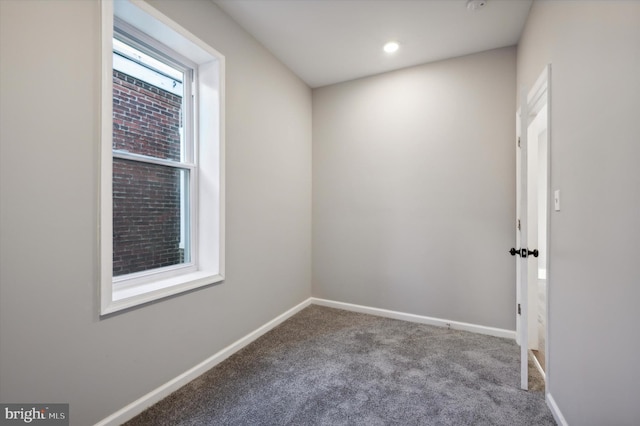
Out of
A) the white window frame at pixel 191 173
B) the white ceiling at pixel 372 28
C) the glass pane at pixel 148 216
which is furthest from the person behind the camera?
the white ceiling at pixel 372 28

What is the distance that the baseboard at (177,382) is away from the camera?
158 cm

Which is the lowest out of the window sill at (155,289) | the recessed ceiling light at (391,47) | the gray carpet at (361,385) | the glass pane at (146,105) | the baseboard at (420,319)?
the gray carpet at (361,385)

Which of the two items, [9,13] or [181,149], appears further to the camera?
[181,149]

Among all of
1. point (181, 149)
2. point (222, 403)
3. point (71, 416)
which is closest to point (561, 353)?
point (222, 403)

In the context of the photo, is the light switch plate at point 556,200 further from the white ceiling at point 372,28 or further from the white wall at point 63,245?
the white wall at point 63,245

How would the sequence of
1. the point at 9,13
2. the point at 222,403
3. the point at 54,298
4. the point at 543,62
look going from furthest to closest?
the point at 543,62 → the point at 222,403 → the point at 54,298 → the point at 9,13

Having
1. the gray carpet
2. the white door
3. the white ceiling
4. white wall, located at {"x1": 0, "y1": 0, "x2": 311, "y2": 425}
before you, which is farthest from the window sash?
the white door

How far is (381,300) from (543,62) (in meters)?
2.54

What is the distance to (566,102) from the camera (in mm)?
1543

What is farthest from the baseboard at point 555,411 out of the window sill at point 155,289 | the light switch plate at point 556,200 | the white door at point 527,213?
the window sill at point 155,289

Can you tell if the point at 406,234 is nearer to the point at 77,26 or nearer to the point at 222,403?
the point at 222,403

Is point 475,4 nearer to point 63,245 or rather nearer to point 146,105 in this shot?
point 146,105

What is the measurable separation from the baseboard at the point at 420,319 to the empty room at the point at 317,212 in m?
0.03

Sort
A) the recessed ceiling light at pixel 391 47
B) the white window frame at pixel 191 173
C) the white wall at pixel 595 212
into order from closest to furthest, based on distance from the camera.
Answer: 1. the white wall at pixel 595 212
2. the white window frame at pixel 191 173
3. the recessed ceiling light at pixel 391 47
